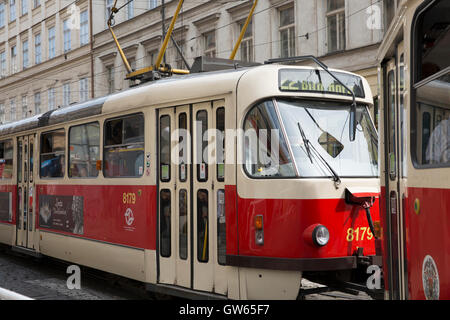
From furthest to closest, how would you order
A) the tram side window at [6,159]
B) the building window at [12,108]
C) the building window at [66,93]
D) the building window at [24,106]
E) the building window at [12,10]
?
the building window at [12,10]
the building window at [12,108]
the building window at [24,106]
the building window at [66,93]
the tram side window at [6,159]

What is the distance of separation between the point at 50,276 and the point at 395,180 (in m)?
6.87

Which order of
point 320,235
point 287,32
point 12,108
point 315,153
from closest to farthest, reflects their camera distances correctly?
point 320,235 < point 315,153 < point 287,32 < point 12,108

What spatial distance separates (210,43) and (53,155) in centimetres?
1295

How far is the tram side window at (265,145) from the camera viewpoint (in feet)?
20.1

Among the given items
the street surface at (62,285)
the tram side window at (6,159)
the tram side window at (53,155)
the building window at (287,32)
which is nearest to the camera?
the street surface at (62,285)

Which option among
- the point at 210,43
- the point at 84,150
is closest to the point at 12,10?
the point at 210,43

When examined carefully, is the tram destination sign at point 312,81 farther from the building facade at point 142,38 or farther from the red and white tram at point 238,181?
the building facade at point 142,38

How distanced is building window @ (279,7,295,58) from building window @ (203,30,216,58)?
340 centimetres

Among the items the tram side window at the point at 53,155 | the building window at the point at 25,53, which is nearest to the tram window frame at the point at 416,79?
the tram side window at the point at 53,155

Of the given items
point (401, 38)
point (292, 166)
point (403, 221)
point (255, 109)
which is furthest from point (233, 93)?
point (403, 221)

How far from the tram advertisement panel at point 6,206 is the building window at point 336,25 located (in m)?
9.87

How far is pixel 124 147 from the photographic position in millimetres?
7941

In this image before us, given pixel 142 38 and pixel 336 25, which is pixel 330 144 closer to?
pixel 336 25
